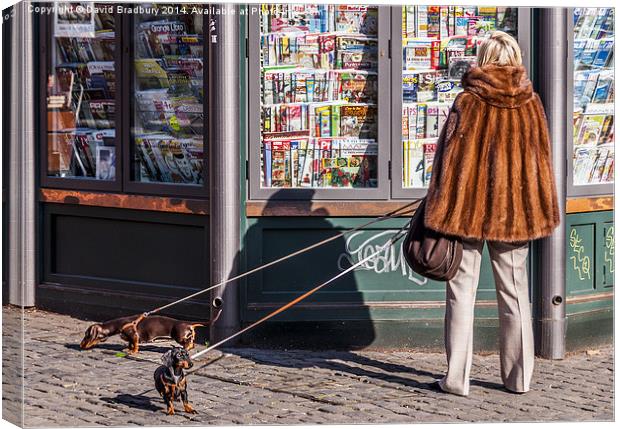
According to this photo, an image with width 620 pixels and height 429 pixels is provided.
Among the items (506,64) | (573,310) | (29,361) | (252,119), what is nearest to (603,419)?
(573,310)

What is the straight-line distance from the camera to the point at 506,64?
8078mm

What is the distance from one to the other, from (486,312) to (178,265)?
202 cm

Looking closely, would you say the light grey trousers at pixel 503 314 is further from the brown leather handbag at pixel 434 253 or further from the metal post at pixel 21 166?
the metal post at pixel 21 166

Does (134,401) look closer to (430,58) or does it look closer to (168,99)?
(168,99)

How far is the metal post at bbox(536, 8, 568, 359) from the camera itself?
353 inches

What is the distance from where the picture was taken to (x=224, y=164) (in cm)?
903

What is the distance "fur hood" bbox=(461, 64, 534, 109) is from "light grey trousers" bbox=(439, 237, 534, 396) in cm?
84

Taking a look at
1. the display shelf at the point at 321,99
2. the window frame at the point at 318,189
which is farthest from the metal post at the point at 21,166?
the display shelf at the point at 321,99

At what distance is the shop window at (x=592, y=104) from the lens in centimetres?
906

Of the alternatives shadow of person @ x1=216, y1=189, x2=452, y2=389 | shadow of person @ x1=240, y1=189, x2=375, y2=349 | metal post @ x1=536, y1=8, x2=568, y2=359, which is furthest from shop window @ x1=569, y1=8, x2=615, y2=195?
shadow of person @ x1=240, y1=189, x2=375, y2=349

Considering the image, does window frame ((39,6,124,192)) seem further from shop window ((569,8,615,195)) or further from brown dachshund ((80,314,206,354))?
shop window ((569,8,615,195))

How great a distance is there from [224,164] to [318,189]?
63 cm

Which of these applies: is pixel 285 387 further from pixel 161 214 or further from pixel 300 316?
pixel 161 214

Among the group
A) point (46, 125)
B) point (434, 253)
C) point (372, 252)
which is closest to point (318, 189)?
point (372, 252)
